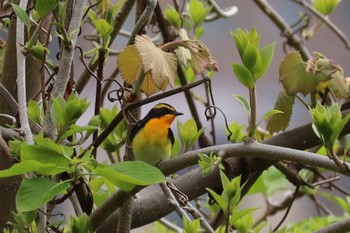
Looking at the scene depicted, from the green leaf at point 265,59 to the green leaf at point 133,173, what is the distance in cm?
21

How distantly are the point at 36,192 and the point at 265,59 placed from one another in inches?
13.0

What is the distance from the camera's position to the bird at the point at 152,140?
37.4 inches

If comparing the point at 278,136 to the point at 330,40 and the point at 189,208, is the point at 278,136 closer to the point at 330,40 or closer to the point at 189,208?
the point at 189,208

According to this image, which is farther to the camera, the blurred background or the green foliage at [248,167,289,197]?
the blurred background

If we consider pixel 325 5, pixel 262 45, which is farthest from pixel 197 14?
pixel 262 45

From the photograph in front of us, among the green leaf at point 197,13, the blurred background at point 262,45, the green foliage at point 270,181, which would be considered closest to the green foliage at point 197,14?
the green leaf at point 197,13

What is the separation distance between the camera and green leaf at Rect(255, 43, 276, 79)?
2.94 ft

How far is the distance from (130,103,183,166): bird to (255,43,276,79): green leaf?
17cm

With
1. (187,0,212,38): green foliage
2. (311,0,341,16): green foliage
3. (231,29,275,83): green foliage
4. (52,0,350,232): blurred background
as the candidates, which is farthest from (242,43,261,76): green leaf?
(52,0,350,232): blurred background

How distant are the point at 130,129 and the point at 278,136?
26cm

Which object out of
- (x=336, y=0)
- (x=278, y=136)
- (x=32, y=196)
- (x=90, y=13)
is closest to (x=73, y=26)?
(x=90, y=13)

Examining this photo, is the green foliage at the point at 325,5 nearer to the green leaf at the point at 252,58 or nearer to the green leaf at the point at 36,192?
the green leaf at the point at 252,58

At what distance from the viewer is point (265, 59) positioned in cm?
90

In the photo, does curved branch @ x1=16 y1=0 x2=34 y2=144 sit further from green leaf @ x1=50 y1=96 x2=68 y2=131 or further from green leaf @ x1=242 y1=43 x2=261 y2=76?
green leaf @ x1=242 y1=43 x2=261 y2=76
